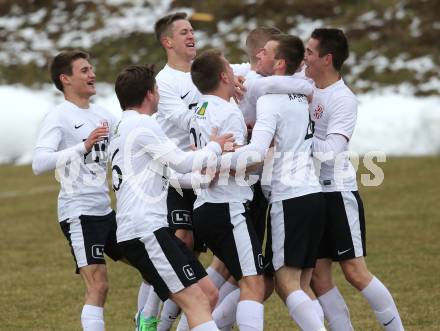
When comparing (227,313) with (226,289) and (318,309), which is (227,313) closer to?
(226,289)

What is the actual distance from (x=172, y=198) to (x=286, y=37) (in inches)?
60.1

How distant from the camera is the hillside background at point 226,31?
25.2 meters

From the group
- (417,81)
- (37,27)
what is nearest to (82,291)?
(417,81)

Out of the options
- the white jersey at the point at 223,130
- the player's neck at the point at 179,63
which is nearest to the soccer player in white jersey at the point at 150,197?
the white jersey at the point at 223,130

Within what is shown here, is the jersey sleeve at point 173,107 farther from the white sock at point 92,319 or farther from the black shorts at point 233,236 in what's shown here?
the white sock at point 92,319

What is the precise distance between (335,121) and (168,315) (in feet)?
6.39

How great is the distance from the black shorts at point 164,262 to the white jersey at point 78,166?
0.88 m

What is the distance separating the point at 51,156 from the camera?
7.36 metres

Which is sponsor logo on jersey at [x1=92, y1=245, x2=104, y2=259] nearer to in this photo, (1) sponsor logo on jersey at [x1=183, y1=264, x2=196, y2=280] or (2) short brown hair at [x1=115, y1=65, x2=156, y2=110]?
(1) sponsor logo on jersey at [x1=183, y1=264, x2=196, y2=280]

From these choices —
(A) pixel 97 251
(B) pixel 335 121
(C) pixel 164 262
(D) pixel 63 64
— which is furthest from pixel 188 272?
(D) pixel 63 64

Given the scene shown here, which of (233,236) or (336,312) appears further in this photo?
(336,312)

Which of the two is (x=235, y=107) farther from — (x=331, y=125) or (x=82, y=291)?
(x=82, y=291)

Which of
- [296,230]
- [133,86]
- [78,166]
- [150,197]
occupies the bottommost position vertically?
[296,230]

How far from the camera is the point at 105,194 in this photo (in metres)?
7.71
